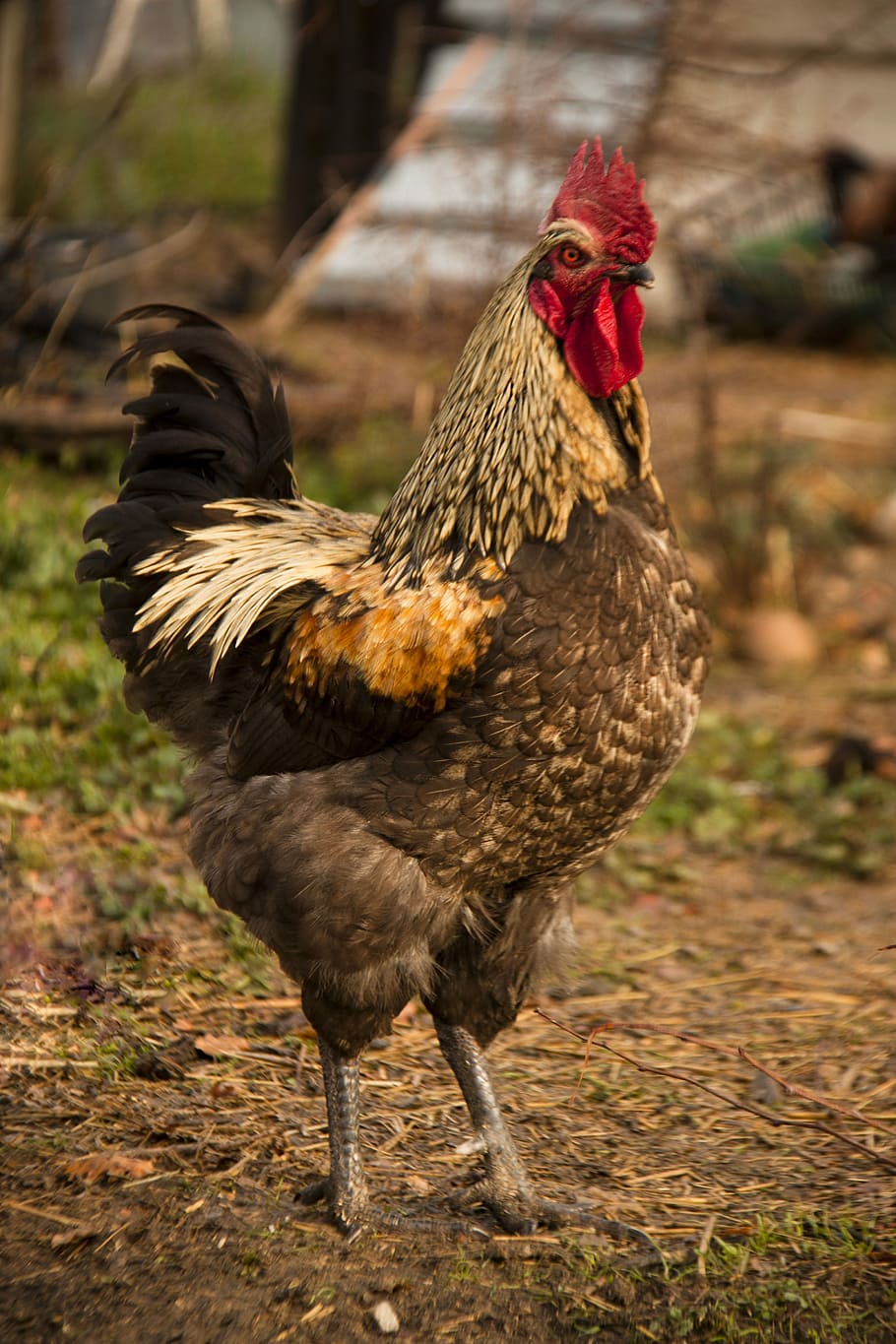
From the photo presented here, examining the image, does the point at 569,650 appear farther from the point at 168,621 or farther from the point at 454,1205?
the point at 454,1205

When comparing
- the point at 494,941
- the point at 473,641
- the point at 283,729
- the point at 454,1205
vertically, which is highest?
the point at 473,641

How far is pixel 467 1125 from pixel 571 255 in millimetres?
2327

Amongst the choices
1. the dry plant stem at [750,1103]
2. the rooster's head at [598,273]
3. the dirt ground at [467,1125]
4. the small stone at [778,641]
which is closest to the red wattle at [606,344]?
the rooster's head at [598,273]

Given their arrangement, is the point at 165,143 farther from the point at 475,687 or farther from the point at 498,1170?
the point at 498,1170

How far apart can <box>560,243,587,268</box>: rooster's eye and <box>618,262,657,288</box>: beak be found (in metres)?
0.10

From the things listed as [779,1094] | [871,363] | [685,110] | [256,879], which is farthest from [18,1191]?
[871,363]

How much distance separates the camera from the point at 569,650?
2.98 m

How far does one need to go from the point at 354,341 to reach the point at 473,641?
24.9 feet

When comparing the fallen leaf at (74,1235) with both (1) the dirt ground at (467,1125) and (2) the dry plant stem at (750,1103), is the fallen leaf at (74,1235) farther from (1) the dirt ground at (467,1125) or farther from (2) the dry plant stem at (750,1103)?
(2) the dry plant stem at (750,1103)

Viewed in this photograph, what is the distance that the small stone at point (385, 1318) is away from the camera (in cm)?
282

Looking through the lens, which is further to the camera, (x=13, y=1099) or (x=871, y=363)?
(x=871, y=363)

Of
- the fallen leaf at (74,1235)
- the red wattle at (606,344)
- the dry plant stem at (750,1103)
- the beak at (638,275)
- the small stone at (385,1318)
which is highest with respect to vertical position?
the beak at (638,275)

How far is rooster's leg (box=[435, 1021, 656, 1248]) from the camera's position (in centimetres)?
334

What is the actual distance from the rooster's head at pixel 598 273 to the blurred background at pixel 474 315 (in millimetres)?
2426
